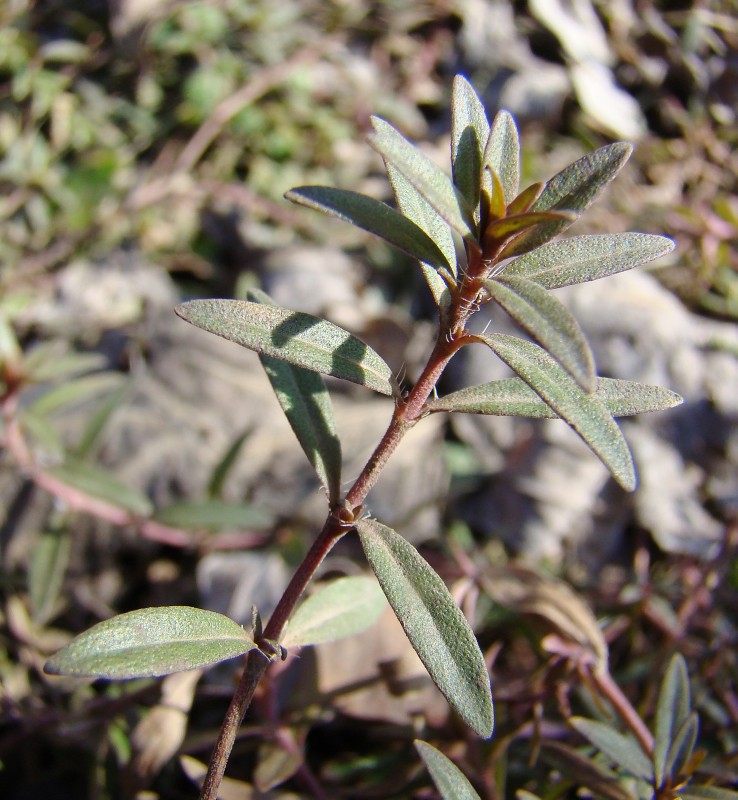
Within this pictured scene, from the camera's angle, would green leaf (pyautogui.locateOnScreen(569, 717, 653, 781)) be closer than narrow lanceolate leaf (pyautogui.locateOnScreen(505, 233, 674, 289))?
No

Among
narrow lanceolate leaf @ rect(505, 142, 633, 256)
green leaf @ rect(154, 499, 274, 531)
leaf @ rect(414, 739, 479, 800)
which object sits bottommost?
green leaf @ rect(154, 499, 274, 531)

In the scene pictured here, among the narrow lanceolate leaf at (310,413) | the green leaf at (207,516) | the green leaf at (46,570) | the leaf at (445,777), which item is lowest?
the green leaf at (46,570)

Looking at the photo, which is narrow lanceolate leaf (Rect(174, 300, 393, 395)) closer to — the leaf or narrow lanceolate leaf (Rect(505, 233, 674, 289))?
narrow lanceolate leaf (Rect(505, 233, 674, 289))

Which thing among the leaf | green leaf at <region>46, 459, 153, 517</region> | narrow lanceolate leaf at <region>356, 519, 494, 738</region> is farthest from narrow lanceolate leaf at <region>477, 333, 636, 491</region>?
green leaf at <region>46, 459, 153, 517</region>

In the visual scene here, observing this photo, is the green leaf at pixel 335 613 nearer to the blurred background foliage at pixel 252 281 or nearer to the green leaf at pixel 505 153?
the blurred background foliage at pixel 252 281

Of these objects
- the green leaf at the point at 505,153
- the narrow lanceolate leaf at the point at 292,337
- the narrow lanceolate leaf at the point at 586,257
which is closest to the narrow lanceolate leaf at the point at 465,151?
the green leaf at the point at 505,153

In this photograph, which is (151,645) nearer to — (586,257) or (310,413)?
(310,413)
